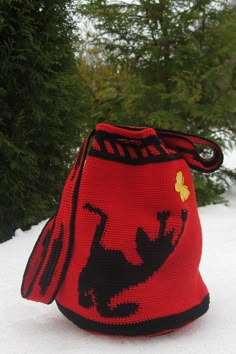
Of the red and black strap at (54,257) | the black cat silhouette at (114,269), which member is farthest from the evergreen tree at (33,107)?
the black cat silhouette at (114,269)

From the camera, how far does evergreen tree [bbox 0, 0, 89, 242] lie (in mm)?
2156

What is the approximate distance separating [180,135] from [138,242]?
0.28 meters

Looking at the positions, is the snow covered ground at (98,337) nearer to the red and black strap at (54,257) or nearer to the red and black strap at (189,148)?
the red and black strap at (54,257)

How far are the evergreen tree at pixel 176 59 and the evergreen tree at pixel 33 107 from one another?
2.31 feet

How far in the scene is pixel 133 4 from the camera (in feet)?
10.2

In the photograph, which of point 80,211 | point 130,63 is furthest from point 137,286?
point 130,63

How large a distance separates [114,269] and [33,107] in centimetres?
144

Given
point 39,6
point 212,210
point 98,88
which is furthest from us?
point 98,88

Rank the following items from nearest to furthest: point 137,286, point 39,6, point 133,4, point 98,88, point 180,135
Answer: point 137,286
point 180,135
point 39,6
point 133,4
point 98,88

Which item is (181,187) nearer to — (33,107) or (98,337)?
(98,337)

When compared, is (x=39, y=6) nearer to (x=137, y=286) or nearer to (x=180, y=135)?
(x=180, y=135)

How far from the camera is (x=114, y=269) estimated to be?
3.16ft

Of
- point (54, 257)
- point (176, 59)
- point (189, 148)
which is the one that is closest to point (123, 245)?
point (54, 257)

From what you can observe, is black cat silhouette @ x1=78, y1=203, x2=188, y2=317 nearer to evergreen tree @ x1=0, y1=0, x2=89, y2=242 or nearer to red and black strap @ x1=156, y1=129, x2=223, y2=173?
red and black strap @ x1=156, y1=129, x2=223, y2=173
